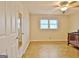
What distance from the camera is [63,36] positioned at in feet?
37.1

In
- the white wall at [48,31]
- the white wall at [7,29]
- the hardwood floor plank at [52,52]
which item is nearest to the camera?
the white wall at [7,29]

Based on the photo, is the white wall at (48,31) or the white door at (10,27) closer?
the white door at (10,27)

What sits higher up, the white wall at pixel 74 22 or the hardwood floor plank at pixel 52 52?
the white wall at pixel 74 22

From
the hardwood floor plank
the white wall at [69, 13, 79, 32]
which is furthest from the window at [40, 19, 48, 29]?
the hardwood floor plank

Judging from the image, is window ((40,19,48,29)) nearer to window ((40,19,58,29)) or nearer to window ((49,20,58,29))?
window ((40,19,58,29))

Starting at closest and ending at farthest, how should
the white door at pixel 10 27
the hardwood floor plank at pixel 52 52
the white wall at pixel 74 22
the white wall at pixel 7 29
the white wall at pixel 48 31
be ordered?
the white wall at pixel 7 29
the white door at pixel 10 27
the hardwood floor plank at pixel 52 52
the white wall at pixel 74 22
the white wall at pixel 48 31

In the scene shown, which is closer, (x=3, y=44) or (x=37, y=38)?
(x=3, y=44)

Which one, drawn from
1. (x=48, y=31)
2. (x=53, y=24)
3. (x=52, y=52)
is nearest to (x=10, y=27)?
(x=52, y=52)

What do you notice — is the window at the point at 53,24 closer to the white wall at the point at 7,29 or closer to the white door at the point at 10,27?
the white wall at the point at 7,29

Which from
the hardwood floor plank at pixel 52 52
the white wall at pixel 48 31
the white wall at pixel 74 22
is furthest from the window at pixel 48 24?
the hardwood floor plank at pixel 52 52

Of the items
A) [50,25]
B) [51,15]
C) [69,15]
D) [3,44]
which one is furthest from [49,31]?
[3,44]

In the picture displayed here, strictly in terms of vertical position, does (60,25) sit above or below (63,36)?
above

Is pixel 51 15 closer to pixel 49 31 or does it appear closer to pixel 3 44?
pixel 49 31

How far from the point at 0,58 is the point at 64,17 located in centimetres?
985
